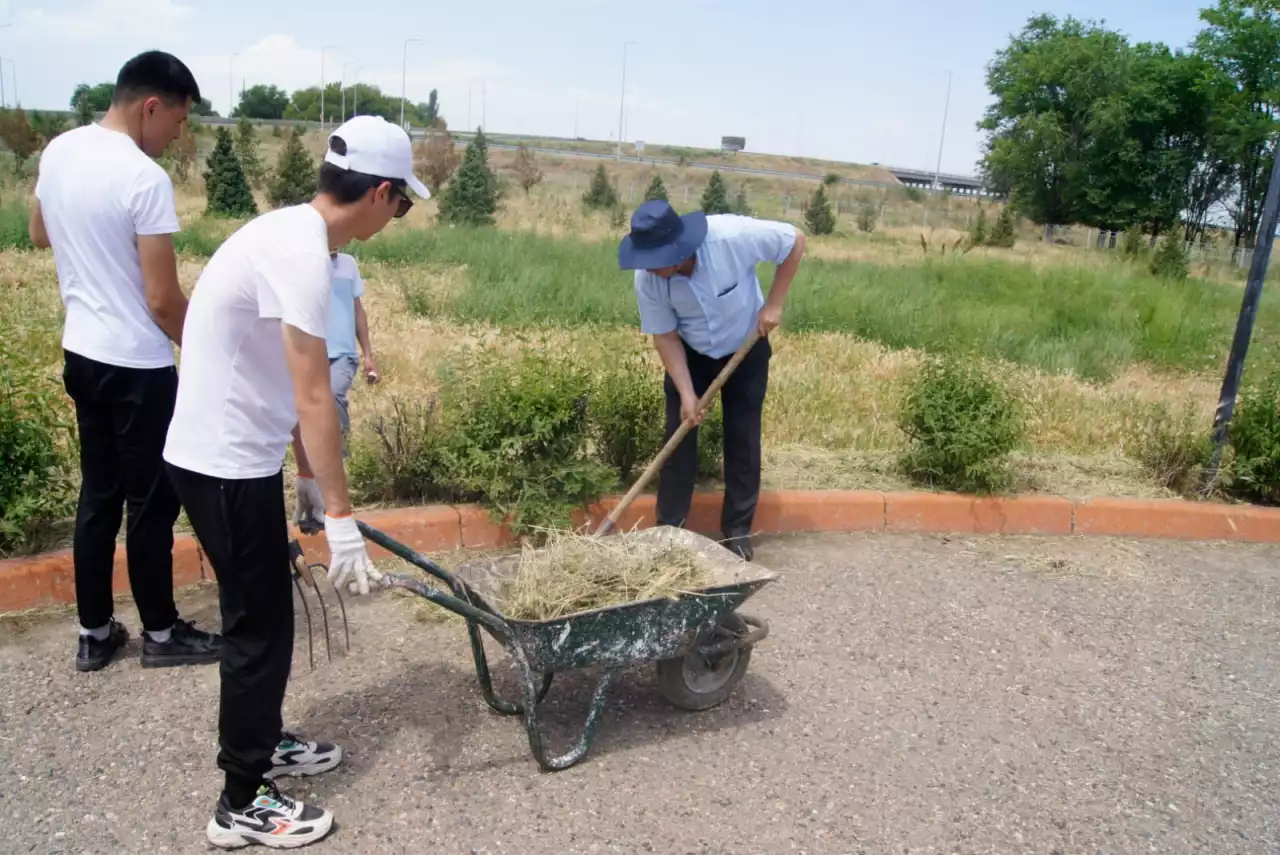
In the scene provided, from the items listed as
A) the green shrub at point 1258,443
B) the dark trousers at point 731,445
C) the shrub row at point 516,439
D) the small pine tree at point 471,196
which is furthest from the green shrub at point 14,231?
the green shrub at point 1258,443

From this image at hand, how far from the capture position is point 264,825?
2.83 m

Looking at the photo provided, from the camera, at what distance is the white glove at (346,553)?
8.71ft

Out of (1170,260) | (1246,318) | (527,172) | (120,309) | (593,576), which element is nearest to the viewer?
(120,309)

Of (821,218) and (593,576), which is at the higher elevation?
(821,218)

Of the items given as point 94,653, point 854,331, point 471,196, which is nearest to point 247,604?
point 94,653

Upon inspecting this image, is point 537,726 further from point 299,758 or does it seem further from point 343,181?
point 343,181

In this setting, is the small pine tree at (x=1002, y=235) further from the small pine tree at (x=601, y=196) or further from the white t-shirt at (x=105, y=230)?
the white t-shirt at (x=105, y=230)

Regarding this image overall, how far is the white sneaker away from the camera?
10.3 feet

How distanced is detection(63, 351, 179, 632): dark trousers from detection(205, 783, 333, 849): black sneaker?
110 cm

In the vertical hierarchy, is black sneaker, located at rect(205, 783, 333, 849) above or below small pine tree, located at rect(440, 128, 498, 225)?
below

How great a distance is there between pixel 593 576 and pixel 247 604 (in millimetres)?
1154

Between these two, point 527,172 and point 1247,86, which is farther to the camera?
point 1247,86

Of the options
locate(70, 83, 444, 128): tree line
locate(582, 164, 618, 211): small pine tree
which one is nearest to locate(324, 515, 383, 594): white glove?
locate(582, 164, 618, 211): small pine tree

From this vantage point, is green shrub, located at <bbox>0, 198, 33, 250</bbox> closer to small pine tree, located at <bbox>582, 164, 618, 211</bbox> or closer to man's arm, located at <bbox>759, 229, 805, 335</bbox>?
man's arm, located at <bbox>759, 229, 805, 335</bbox>
